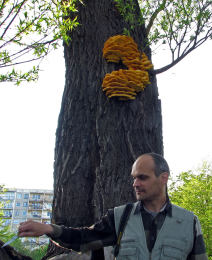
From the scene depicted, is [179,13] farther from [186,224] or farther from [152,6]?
[186,224]

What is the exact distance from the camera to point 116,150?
338 centimetres

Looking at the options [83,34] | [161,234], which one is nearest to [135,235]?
[161,234]

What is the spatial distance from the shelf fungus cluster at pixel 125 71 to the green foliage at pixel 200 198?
1490 centimetres

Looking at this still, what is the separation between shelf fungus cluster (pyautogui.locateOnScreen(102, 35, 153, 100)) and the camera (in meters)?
3.51

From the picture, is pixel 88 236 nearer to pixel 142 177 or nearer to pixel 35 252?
pixel 142 177

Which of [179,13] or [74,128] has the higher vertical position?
[179,13]

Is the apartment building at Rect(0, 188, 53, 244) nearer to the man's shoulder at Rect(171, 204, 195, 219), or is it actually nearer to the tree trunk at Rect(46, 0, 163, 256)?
the tree trunk at Rect(46, 0, 163, 256)

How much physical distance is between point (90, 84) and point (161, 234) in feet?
7.19

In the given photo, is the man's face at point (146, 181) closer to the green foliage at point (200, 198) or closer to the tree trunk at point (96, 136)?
the tree trunk at point (96, 136)

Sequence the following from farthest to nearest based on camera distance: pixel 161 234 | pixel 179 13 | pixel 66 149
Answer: pixel 179 13
pixel 66 149
pixel 161 234

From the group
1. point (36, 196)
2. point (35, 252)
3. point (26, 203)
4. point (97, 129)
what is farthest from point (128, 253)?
point (26, 203)

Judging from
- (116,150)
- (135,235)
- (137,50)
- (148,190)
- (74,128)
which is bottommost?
(135,235)

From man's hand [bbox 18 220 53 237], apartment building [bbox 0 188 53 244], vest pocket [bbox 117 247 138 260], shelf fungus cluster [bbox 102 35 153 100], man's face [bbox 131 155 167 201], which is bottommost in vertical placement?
apartment building [bbox 0 188 53 244]

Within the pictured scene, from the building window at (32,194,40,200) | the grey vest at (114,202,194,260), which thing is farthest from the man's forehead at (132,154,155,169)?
the building window at (32,194,40,200)
